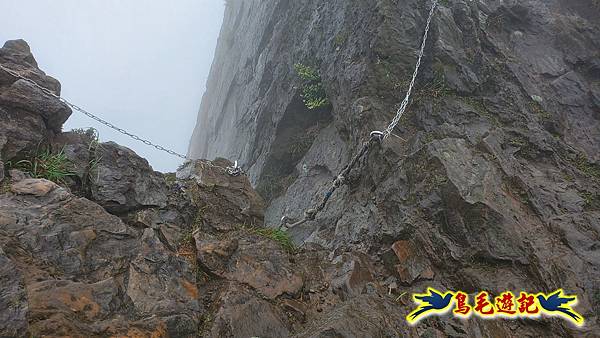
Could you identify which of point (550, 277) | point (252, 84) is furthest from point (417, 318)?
point (252, 84)

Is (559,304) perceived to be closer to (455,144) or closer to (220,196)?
(455,144)

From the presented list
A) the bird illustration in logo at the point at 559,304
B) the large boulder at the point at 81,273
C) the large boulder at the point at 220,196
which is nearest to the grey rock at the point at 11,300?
the large boulder at the point at 81,273

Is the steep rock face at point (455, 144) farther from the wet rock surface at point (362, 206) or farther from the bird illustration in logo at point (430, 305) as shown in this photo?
the bird illustration in logo at point (430, 305)

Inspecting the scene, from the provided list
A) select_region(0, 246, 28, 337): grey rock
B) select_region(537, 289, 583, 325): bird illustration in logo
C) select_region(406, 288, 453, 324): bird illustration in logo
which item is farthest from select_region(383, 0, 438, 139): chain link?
select_region(0, 246, 28, 337): grey rock

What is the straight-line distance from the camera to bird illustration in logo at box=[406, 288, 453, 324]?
5039 mm

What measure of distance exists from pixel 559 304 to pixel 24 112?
848 cm

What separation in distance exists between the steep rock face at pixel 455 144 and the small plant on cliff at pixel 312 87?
309 millimetres

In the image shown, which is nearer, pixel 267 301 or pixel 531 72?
pixel 267 301

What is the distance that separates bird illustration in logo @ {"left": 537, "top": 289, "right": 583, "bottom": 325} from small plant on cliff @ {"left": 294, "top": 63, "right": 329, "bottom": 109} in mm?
7501

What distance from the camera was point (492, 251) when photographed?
18.4 feet

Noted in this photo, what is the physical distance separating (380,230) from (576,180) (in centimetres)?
378

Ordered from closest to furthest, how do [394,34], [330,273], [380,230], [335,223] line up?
[330,273], [380,230], [335,223], [394,34]

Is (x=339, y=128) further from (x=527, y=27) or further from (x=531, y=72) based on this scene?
(x=527, y=27)

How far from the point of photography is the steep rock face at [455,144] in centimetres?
575
